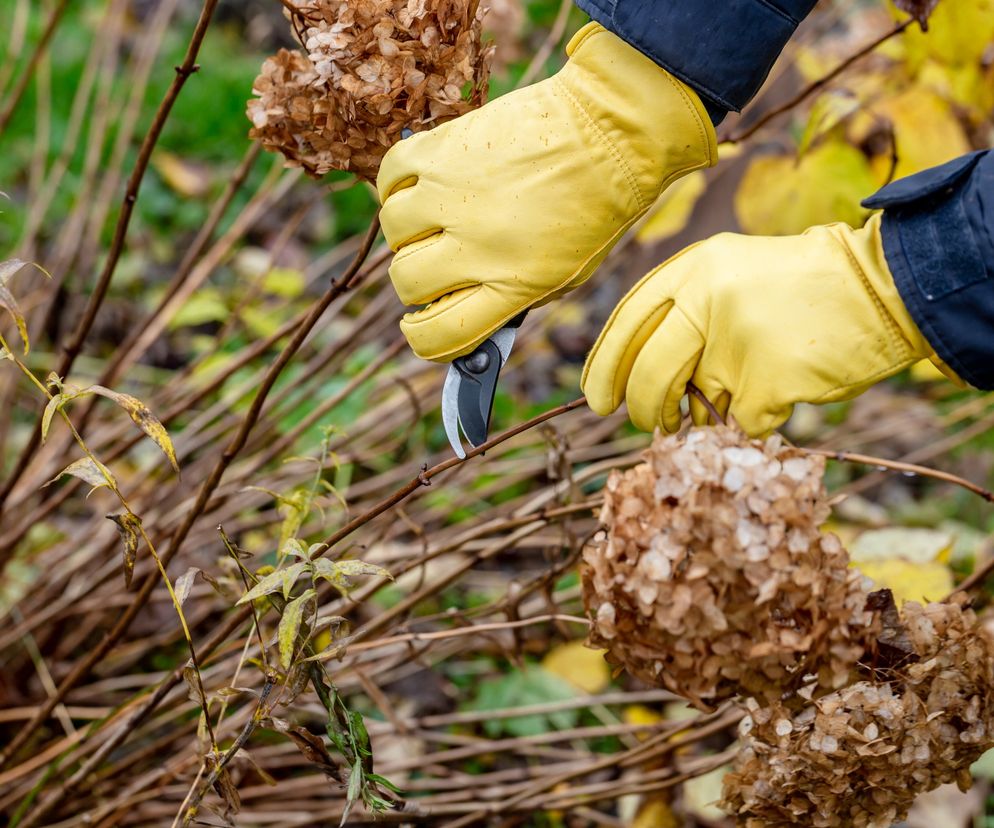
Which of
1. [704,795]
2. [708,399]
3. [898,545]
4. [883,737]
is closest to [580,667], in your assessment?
[704,795]

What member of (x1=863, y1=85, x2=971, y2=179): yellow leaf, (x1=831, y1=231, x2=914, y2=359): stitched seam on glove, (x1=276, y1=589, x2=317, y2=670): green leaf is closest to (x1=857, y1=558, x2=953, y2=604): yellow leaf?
(x1=831, y1=231, x2=914, y2=359): stitched seam on glove

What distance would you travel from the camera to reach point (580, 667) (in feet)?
6.43

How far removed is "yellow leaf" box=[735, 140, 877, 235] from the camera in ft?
6.10

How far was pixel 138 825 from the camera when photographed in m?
1.56

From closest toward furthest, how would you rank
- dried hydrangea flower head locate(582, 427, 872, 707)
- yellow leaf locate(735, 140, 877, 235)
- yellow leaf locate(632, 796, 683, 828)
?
dried hydrangea flower head locate(582, 427, 872, 707), yellow leaf locate(632, 796, 683, 828), yellow leaf locate(735, 140, 877, 235)

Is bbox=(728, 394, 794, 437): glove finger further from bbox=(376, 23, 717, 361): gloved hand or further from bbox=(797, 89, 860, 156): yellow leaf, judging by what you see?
bbox=(797, 89, 860, 156): yellow leaf

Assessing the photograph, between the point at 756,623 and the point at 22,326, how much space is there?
2.45 feet

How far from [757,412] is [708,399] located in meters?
0.06

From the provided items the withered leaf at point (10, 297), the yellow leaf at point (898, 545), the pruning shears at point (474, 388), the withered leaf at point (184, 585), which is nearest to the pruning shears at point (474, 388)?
the pruning shears at point (474, 388)

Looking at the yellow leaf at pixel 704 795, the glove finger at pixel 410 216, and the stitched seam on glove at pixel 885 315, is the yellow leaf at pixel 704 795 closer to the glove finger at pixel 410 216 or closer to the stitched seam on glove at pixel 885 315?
the stitched seam on glove at pixel 885 315

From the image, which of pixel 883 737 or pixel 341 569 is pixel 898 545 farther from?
pixel 341 569

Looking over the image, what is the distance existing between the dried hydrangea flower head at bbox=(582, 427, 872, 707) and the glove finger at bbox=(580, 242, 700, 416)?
0.88 ft

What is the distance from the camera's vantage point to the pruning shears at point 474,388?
118cm

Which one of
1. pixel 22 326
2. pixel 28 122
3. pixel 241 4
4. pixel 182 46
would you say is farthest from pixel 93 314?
pixel 241 4
